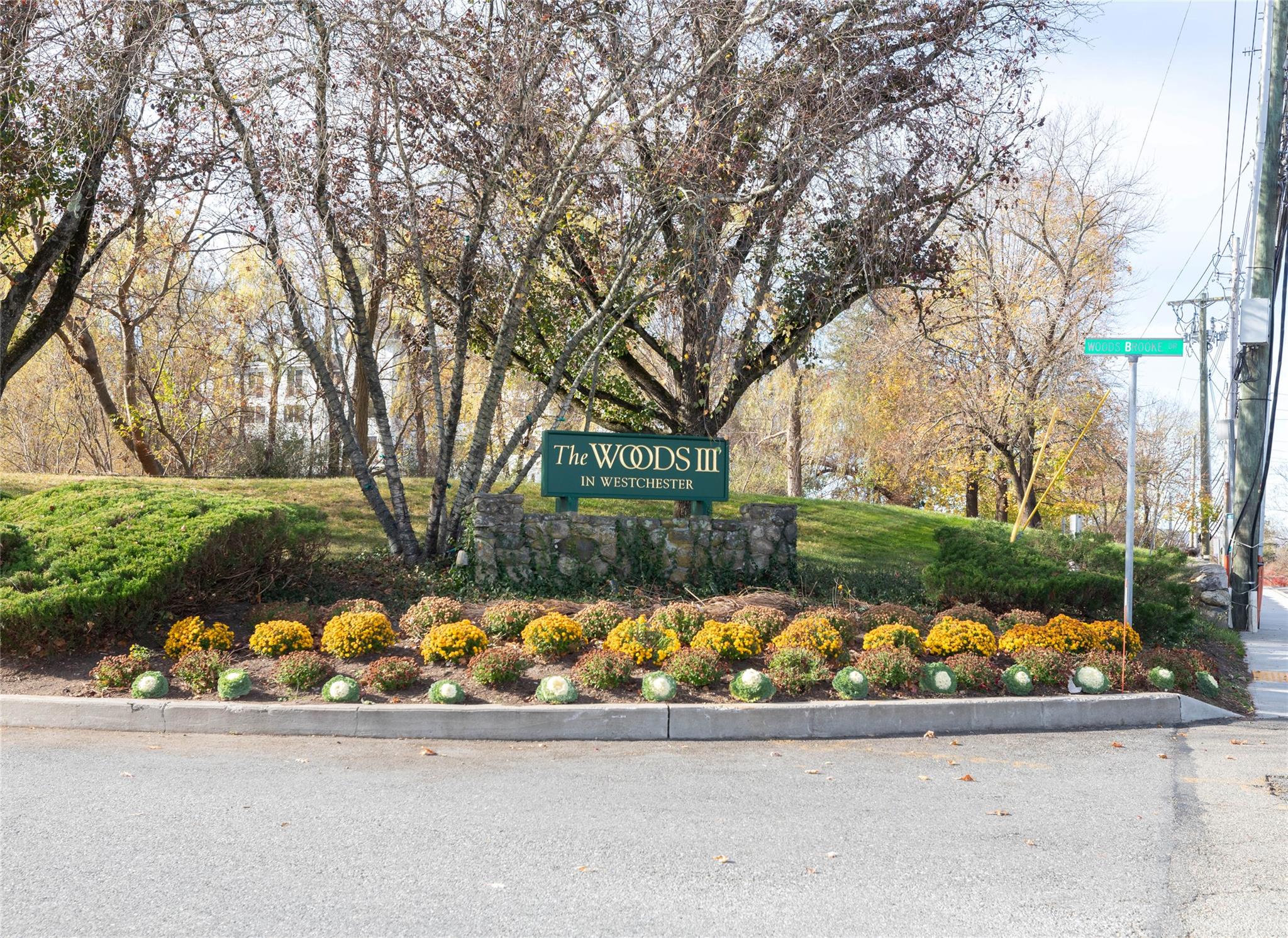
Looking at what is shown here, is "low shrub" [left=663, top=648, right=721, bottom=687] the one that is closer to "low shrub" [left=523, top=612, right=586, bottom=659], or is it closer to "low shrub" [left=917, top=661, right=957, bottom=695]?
"low shrub" [left=523, top=612, right=586, bottom=659]

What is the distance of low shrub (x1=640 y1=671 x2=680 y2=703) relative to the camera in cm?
→ 724

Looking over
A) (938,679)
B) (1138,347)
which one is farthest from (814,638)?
(1138,347)

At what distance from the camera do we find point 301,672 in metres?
7.36

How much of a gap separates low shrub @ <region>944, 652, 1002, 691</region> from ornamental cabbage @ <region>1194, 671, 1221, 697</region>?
186 centimetres

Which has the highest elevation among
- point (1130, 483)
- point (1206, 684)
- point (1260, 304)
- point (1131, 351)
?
point (1260, 304)

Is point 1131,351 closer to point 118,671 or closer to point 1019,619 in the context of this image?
point 1019,619

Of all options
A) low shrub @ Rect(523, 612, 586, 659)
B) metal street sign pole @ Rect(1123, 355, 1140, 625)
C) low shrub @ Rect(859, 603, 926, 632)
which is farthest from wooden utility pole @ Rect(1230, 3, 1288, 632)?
low shrub @ Rect(523, 612, 586, 659)

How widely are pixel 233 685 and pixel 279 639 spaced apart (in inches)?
33.5

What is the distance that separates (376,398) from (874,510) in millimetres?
11308

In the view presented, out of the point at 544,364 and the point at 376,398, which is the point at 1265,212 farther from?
the point at 376,398

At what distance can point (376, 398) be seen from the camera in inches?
459

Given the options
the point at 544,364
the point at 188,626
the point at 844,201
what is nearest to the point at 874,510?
the point at 544,364

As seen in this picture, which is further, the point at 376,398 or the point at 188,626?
the point at 376,398

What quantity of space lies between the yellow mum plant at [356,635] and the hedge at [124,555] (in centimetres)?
144
